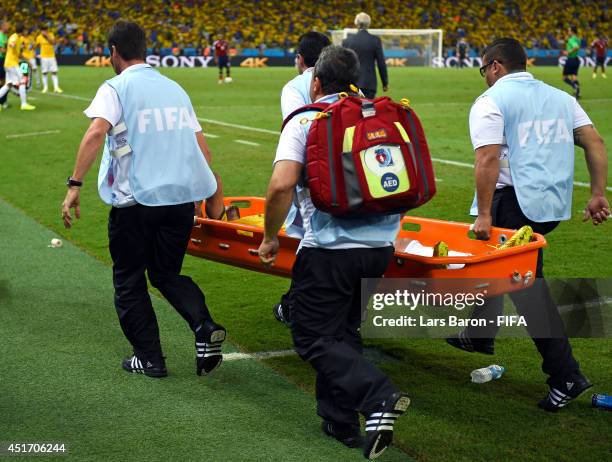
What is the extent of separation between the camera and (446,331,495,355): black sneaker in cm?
614

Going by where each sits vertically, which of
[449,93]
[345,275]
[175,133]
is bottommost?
[449,93]

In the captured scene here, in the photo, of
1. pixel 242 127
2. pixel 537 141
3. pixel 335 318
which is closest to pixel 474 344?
pixel 537 141

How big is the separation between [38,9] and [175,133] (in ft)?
159

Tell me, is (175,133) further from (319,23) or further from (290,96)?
(319,23)

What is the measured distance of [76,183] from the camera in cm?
562

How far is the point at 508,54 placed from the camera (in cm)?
563

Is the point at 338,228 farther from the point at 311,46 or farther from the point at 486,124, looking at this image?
the point at 311,46

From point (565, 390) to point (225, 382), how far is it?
1.91 meters

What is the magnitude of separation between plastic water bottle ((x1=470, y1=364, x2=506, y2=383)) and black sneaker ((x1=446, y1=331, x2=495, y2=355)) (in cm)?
25

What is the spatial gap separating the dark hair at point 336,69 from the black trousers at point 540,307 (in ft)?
4.68

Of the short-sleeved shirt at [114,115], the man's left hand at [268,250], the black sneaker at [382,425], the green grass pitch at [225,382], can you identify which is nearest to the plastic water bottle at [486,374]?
the green grass pitch at [225,382]

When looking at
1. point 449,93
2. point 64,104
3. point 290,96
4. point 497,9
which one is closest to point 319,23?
point 497,9

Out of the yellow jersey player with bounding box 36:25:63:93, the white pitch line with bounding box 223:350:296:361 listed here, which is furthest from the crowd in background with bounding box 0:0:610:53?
the white pitch line with bounding box 223:350:296:361

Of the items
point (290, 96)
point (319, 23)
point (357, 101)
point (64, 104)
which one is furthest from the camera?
point (319, 23)
